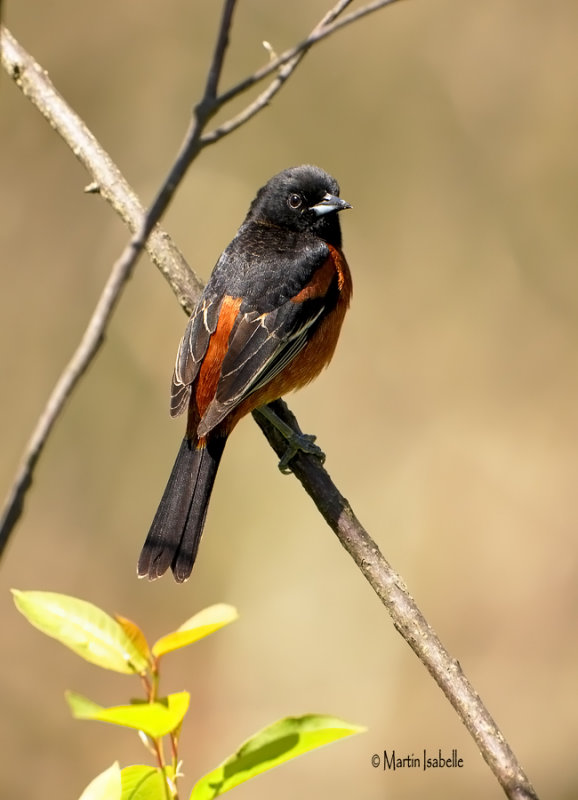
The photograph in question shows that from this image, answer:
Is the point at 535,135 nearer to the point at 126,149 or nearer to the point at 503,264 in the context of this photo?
the point at 503,264

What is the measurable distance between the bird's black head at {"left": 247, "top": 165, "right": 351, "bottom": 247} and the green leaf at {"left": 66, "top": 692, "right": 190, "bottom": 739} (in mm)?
3433

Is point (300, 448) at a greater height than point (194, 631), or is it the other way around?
point (300, 448)

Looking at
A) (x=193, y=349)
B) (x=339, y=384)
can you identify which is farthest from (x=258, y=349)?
(x=339, y=384)

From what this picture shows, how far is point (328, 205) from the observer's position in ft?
14.7

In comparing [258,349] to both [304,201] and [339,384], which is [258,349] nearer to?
[304,201]

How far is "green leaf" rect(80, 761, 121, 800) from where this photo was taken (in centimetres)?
141

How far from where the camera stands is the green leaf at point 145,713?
50.8 inches

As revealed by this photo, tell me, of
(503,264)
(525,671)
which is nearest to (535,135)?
(503,264)

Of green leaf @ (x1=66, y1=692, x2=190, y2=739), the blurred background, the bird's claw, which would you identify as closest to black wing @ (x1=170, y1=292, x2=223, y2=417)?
the bird's claw

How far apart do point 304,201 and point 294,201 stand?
0.05 m

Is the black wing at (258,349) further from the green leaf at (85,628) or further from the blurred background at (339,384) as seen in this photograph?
the blurred background at (339,384)

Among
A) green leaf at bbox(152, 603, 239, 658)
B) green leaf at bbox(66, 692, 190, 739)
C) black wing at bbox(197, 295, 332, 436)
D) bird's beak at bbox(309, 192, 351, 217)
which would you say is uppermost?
bird's beak at bbox(309, 192, 351, 217)

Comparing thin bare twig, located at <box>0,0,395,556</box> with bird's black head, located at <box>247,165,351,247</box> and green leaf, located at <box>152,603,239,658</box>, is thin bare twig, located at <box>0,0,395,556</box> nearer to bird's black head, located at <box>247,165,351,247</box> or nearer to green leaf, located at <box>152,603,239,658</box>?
green leaf, located at <box>152,603,239,658</box>

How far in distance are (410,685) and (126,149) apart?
4187 millimetres
